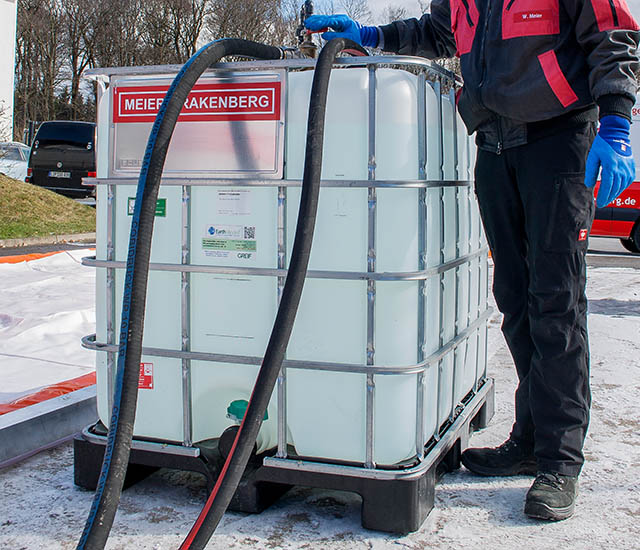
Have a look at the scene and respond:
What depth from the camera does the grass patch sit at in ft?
33.1

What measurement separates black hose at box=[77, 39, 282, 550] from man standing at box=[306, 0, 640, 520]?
835mm

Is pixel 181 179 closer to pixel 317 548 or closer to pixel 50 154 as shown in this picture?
pixel 317 548

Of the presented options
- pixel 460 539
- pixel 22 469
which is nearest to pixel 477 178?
pixel 460 539

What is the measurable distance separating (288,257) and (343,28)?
919mm

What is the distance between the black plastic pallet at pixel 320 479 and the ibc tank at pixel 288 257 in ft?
0.18

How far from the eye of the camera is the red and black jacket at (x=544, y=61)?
1.95 metres

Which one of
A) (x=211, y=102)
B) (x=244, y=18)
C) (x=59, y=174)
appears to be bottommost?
(x=211, y=102)

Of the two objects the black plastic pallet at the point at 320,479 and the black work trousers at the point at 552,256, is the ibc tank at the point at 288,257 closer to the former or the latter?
the black plastic pallet at the point at 320,479

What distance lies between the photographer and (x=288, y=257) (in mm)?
1944

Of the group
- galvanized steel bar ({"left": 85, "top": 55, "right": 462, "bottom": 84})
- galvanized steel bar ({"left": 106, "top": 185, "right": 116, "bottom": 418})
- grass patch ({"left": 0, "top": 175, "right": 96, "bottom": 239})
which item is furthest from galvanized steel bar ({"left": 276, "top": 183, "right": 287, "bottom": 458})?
grass patch ({"left": 0, "top": 175, "right": 96, "bottom": 239})

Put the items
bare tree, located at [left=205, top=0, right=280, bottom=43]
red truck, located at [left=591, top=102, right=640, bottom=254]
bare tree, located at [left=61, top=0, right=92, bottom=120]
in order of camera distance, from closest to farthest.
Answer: red truck, located at [left=591, top=102, right=640, bottom=254], bare tree, located at [left=205, top=0, right=280, bottom=43], bare tree, located at [left=61, top=0, right=92, bottom=120]

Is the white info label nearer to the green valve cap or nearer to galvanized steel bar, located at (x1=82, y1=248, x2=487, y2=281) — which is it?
galvanized steel bar, located at (x1=82, y1=248, x2=487, y2=281)

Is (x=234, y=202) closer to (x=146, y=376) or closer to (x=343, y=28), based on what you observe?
(x=146, y=376)

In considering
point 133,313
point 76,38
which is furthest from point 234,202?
point 76,38
